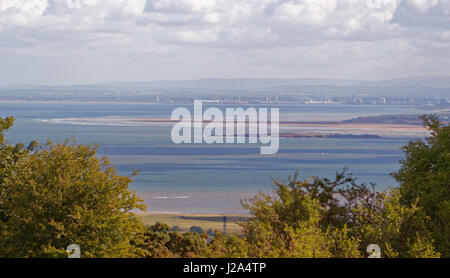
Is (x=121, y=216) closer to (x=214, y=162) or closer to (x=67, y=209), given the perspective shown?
(x=67, y=209)

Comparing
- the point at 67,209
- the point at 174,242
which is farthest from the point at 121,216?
the point at 174,242

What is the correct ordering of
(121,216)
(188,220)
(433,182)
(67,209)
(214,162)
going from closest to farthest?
(67,209), (121,216), (433,182), (188,220), (214,162)

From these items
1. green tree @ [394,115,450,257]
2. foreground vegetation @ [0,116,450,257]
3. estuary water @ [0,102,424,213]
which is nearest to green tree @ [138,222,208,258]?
foreground vegetation @ [0,116,450,257]

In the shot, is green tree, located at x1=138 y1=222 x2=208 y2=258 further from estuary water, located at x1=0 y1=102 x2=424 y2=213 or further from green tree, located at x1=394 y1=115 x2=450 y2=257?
estuary water, located at x1=0 y1=102 x2=424 y2=213

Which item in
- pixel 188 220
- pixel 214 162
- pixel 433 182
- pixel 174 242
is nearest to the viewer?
pixel 433 182

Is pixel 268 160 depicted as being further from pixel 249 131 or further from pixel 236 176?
pixel 249 131

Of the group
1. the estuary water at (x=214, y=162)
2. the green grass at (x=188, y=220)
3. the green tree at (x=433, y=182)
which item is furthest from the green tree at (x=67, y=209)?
the estuary water at (x=214, y=162)
